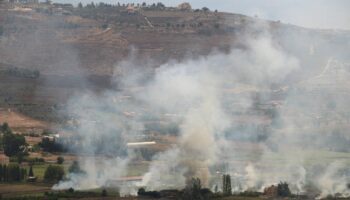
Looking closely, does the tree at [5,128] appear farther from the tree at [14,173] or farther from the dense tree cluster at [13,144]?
the tree at [14,173]

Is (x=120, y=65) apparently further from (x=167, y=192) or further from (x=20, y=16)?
(x=167, y=192)

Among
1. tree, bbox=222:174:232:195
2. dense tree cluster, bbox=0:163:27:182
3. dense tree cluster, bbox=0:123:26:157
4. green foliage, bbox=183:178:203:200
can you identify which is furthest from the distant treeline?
green foliage, bbox=183:178:203:200

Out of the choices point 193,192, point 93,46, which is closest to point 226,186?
point 193,192

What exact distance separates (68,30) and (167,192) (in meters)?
112

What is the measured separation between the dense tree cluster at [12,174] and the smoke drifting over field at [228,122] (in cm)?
609

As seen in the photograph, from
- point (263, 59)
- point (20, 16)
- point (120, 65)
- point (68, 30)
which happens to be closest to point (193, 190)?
point (263, 59)

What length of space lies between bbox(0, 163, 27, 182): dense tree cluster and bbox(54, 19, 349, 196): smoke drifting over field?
6095 millimetres

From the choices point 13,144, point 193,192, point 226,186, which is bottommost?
point 193,192

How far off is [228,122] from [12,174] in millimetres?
34721

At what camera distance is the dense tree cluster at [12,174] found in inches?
3339

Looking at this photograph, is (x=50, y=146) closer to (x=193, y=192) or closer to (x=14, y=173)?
(x=14, y=173)

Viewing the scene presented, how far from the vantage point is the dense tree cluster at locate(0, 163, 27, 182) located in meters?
84.8

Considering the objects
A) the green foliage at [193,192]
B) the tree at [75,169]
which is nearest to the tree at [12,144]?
the tree at [75,169]

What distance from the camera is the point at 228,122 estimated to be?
107062 millimetres
